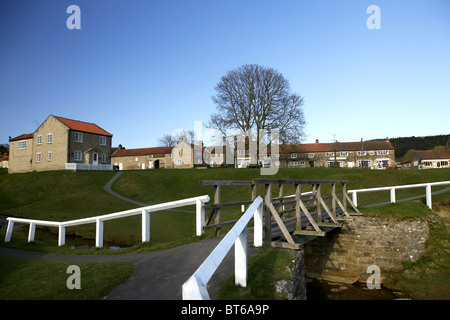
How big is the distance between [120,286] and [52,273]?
195 cm

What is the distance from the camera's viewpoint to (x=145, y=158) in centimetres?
6588

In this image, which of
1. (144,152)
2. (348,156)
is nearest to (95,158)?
(144,152)

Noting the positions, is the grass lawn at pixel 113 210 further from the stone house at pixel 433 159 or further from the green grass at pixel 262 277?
the stone house at pixel 433 159

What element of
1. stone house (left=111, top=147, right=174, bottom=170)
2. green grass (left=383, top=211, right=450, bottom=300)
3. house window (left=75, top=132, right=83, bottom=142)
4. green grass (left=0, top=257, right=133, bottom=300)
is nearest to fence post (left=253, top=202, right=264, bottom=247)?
green grass (left=0, top=257, right=133, bottom=300)

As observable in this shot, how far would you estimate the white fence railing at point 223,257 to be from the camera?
2.42m

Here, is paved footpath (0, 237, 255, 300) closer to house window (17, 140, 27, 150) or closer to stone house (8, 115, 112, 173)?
stone house (8, 115, 112, 173)

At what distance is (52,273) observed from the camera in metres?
5.59

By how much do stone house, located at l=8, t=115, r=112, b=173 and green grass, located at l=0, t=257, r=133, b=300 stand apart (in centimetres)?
3626

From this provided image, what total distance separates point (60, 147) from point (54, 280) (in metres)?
42.2

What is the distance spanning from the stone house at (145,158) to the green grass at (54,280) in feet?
191

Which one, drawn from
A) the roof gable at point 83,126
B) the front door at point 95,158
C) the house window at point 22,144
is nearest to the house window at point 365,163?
the roof gable at point 83,126

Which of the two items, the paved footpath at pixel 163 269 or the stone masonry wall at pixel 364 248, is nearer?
the paved footpath at pixel 163 269

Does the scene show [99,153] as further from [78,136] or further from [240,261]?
[240,261]
